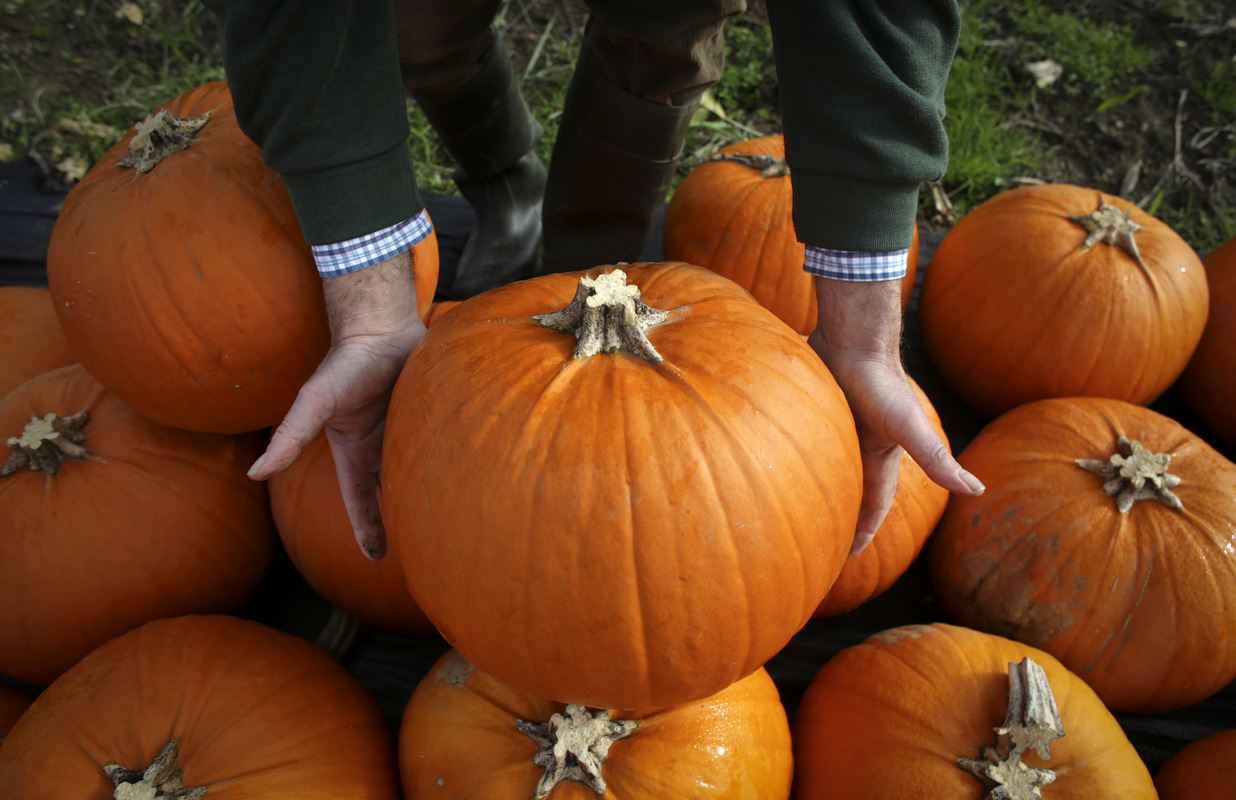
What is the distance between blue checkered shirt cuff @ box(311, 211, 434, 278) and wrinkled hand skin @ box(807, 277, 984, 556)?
87 cm

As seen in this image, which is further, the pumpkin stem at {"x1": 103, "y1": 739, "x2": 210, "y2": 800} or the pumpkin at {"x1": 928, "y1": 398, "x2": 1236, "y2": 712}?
the pumpkin at {"x1": 928, "y1": 398, "x2": 1236, "y2": 712}

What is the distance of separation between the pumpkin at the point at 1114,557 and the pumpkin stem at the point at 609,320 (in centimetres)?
123

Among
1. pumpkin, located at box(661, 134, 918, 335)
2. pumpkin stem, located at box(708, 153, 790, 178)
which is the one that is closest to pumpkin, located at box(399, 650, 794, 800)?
pumpkin, located at box(661, 134, 918, 335)

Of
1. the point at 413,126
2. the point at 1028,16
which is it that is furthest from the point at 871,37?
the point at 1028,16

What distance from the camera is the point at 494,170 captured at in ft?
9.19

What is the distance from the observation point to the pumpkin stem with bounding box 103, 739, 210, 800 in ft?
4.04

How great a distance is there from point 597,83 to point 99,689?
198 cm

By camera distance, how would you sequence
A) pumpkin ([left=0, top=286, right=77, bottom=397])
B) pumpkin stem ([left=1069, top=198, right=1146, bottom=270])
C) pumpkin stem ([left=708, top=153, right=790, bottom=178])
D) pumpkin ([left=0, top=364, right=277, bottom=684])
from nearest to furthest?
pumpkin ([left=0, top=364, right=277, bottom=684]), pumpkin ([left=0, top=286, right=77, bottom=397]), pumpkin stem ([left=1069, top=198, right=1146, bottom=270]), pumpkin stem ([left=708, top=153, right=790, bottom=178])

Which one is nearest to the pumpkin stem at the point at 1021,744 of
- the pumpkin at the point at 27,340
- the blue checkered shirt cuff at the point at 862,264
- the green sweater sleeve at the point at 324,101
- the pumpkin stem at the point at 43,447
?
the blue checkered shirt cuff at the point at 862,264

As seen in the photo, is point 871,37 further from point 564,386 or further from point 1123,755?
point 1123,755

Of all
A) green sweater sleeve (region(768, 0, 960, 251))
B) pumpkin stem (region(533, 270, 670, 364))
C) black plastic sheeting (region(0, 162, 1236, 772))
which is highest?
green sweater sleeve (region(768, 0, 960, 251))

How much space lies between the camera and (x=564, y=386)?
3.58ft

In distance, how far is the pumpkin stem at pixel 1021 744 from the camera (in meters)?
1.30

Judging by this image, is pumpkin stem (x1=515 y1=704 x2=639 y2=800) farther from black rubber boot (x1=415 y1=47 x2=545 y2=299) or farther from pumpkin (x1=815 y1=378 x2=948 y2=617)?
black rubber boot (x1=415 y1=47 x2=545 y2=299)
